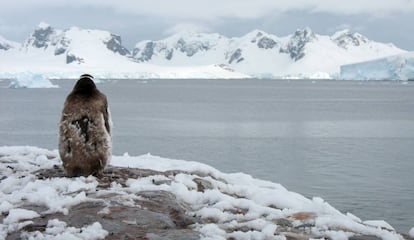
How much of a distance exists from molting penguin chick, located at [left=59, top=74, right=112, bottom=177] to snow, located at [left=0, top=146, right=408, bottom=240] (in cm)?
32

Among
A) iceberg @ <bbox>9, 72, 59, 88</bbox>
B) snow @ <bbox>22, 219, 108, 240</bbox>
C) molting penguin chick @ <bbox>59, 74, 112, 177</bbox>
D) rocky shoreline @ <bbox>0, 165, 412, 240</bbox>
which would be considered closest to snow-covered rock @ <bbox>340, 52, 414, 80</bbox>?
iceberg @ <bbox>9, 72, 59, 88</bbox>

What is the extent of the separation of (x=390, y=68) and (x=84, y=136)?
522 ft

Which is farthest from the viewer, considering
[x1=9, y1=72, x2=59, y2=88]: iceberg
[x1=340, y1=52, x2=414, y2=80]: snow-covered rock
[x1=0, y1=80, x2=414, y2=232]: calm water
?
[x1=340, y1=52, x2=414, y2=80]: snow-covered rock

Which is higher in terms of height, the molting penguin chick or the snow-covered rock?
the snow-covered rock

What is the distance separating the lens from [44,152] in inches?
487

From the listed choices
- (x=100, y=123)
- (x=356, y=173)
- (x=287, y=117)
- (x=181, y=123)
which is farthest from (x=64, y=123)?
(x=287, y=117)

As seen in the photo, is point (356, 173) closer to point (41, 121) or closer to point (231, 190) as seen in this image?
point (231, 190)

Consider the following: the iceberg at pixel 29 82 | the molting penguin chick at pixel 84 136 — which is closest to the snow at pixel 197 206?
the molting penguin chick at pixel 84 136

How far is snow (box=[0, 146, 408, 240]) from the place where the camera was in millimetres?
6836

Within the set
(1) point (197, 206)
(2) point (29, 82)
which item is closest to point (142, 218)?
(1) point (197, 206)

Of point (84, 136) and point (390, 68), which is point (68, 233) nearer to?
point (84, 136)

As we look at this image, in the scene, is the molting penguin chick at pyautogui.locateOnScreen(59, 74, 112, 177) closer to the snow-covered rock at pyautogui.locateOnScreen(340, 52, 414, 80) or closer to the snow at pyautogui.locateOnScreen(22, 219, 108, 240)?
the snow at pyautogui.locateOnScreen(22, 219, 108, 240)

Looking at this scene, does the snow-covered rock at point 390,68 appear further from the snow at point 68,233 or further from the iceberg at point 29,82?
the snow at point 68,233

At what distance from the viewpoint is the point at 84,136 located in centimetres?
927
